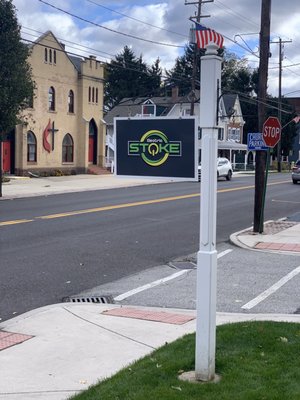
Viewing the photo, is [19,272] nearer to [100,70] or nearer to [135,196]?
[135,196]

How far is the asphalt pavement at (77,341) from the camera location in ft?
16.2

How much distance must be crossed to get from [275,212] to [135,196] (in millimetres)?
7260

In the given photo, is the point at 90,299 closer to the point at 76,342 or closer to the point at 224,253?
the point at 76,342

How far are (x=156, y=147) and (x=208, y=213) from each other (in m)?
0.93

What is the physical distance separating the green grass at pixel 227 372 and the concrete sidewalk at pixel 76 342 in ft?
1.21

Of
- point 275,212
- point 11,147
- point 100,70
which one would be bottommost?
point 275,212

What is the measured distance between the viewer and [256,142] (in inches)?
571

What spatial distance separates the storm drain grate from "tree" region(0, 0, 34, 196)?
1667cm

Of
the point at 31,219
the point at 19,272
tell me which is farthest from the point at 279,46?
the point at 19,272

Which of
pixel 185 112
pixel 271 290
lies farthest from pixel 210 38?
pixel 185 112

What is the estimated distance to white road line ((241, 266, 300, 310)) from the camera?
25.7ft

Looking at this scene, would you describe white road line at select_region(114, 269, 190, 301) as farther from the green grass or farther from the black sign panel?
the black sign panel

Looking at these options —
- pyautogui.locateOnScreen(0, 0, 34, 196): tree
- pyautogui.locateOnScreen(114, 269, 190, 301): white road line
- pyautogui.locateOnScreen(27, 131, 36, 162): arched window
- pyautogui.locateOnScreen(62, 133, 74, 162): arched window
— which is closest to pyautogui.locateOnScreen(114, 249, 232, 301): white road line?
pyautogui.locateOnScreen(114, 269, 190, 301): white road line

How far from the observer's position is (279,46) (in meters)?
60.0
